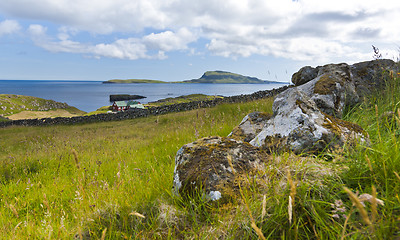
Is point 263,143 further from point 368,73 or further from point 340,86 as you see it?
point 368,73

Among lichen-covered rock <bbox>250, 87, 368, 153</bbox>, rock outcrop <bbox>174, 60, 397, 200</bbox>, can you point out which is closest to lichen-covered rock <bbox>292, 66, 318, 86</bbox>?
rock outcrop <bbox>174, 60, 397, 200</bbox>

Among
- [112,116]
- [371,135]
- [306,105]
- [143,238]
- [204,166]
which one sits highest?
[306,105]

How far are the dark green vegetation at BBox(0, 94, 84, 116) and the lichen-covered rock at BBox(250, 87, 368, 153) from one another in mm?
74018

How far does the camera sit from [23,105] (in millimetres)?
67938

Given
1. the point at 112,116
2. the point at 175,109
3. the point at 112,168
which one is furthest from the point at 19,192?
the point at 112,116

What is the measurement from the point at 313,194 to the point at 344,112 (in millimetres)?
4977

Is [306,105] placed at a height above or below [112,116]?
above

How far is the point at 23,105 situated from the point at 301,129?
277ft

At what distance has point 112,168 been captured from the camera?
5.34 m

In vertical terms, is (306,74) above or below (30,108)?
above

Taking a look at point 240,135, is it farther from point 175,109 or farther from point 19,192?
point 175,109

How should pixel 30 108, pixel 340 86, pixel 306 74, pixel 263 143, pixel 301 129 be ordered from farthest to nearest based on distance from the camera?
pixel 30 108 < pixel 306 74 < pixel 340 86 < pixel 263 143 < pixel 301 129

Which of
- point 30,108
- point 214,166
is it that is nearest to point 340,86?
point 214,166

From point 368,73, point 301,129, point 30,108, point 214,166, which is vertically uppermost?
point 368,73
